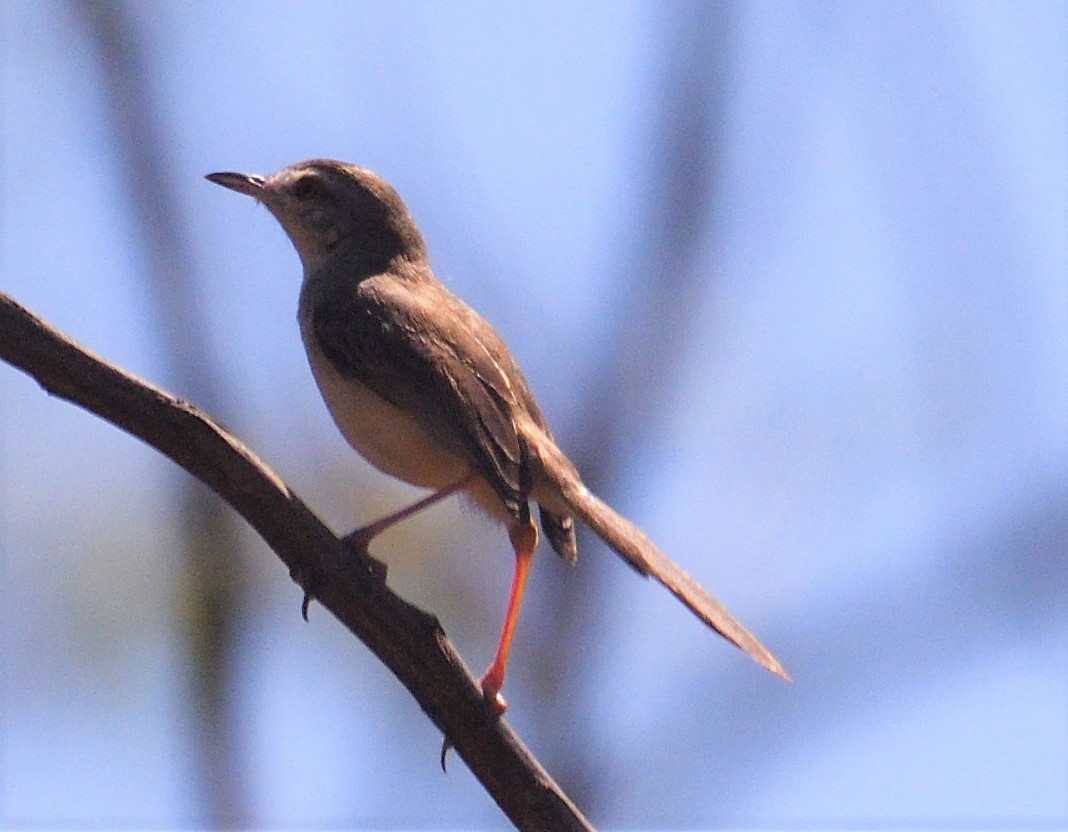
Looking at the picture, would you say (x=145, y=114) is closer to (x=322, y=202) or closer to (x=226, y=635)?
(x=322, y=202)

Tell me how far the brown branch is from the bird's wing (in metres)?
1.05

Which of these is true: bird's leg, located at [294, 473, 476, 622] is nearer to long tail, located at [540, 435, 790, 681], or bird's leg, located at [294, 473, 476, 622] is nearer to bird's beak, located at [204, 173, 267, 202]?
long tail, located at [540, 435, 790, 681]

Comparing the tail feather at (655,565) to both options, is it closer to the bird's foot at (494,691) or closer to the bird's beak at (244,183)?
the bird's foot at (494,691)

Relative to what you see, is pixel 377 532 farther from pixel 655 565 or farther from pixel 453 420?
pixel 655 565

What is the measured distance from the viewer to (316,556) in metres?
3.54

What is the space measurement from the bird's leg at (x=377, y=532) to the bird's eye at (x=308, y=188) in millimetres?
1776

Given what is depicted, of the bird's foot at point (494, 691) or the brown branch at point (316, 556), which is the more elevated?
the brown branch at point (316, 556)

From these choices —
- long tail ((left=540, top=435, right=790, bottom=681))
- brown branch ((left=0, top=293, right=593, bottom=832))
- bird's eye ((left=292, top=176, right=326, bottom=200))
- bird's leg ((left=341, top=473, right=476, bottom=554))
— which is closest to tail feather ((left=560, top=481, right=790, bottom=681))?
long tail ((left=540, top=435, right=790, bottom=681))

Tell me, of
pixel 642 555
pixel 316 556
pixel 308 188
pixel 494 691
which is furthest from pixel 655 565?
pixel 308 188

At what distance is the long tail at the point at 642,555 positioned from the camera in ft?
13.6

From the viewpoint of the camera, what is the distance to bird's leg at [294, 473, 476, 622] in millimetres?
3910

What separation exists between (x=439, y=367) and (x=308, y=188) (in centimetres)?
161

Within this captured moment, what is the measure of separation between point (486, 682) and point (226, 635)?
1900mm

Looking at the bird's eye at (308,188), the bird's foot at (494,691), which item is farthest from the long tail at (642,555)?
the bird's eye at (308,188)
